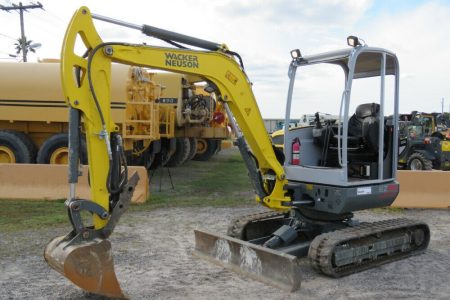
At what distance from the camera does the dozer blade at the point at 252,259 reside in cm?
516

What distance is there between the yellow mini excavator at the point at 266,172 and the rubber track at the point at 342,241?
14 millimetres

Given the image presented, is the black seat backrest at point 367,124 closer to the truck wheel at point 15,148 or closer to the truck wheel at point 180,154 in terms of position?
the truck wheel at point 15,148

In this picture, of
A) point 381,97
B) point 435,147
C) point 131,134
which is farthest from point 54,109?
point 435,147

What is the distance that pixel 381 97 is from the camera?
245 inches

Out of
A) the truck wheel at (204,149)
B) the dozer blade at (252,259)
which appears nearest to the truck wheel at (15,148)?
the dozer blade at (252,259)

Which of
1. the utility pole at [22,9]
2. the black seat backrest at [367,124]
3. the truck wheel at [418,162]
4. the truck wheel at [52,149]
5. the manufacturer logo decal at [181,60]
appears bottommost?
the truck wheel at [418,162]

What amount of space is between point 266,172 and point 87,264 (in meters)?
2.57

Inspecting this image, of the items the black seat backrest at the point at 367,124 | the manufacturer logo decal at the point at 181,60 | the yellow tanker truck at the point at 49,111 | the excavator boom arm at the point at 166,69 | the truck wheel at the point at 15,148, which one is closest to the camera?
the excavator boom arm at the point at 166,69

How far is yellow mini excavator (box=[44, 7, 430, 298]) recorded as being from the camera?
4.65 metres

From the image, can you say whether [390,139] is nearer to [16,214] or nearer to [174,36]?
[174,36]

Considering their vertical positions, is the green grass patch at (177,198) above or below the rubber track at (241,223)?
below

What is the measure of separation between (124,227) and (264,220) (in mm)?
2420

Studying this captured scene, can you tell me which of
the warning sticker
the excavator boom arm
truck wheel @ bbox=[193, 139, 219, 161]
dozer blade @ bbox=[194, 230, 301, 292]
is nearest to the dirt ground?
dozer blade @ bbox=[194, 230, 301, 292]

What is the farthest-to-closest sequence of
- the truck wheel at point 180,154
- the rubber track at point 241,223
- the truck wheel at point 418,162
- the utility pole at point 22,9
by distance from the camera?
the utility pole at point 22,9
the truck wheel at point 180,154
the truck wheel at point 418,162
the rubber track at point 241,223
